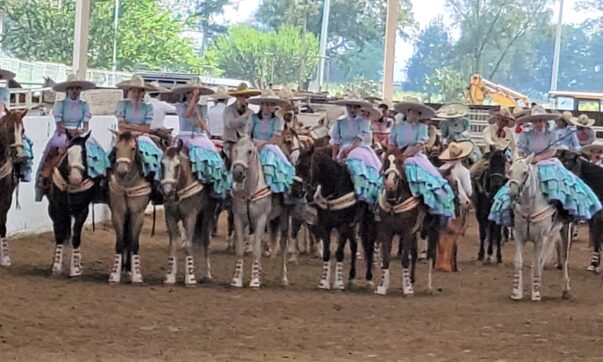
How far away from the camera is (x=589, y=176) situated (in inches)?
591

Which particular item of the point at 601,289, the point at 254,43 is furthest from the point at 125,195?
the point at 254,43

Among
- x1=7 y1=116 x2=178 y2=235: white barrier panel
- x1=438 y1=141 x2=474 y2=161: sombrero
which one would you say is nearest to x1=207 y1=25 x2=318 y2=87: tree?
x1=7 y1=116 x2=178 y2=235: white barrier panel

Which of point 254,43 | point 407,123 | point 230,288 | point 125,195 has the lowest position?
point 230,288

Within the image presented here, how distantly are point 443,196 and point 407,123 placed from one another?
847mm

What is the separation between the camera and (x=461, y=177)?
1470 cm

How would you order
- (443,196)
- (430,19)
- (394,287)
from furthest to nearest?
(430,19), (394,287), (443,196)

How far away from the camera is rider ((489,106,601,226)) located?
1257 cm

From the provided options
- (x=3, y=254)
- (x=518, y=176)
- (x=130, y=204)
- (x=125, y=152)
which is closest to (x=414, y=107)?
(x=518, y=176)

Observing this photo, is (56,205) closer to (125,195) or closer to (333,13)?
(125,195)

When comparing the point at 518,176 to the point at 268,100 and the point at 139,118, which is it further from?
the point at 139,118

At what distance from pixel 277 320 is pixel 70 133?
3590 mm

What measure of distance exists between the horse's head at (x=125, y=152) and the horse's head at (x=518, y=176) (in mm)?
3827

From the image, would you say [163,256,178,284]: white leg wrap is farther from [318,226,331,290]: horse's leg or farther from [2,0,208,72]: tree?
[2,0,208,72]: tree

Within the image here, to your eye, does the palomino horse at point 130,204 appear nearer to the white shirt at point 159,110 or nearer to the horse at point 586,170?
the white shirt at point 159,110
